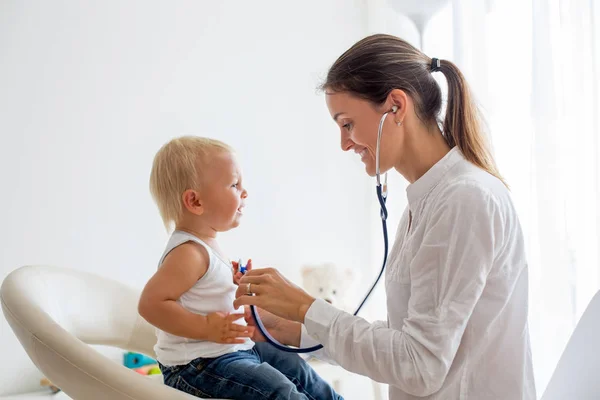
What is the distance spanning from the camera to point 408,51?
56.2 inches

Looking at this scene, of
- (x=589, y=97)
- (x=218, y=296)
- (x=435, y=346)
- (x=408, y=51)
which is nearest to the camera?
(x=435, y=346)

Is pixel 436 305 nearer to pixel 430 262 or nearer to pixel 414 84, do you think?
pixel 430 262

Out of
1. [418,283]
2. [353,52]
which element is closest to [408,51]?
[353,52]

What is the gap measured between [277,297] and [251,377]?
0.62 ft

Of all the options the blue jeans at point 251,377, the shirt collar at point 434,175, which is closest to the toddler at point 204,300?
the blue jeans at point 251,377

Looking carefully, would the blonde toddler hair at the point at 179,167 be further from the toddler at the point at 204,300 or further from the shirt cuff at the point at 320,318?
the shirt cuff at the point at 320,318

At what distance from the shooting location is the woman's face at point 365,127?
139 centimetres

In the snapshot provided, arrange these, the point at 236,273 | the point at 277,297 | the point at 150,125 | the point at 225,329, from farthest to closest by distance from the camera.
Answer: the point at 150,125 → the point at 236,273 → the point at 225,329 → the point at 277,297

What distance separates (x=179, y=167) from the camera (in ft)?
5.12

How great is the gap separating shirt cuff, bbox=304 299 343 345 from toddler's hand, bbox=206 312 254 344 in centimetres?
19

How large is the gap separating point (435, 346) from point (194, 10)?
221cm

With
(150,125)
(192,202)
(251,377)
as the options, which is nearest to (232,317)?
(251,377)

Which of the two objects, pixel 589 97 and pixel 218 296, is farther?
pixel 589 97

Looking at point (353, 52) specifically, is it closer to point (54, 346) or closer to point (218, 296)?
point (218, 296)
